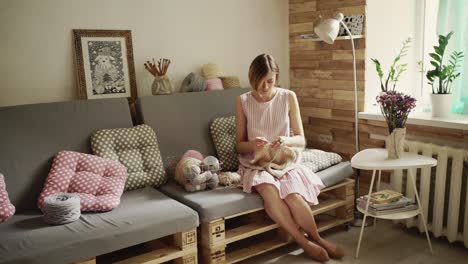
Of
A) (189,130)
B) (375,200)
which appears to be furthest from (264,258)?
(189,130)

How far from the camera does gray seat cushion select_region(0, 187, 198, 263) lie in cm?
170

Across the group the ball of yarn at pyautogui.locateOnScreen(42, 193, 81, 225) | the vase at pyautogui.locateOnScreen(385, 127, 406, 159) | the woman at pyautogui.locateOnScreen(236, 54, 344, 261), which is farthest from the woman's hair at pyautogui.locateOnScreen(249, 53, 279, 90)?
the ball of yarn at pyautogui.locateOnScreen(42, 193, 81, 225)

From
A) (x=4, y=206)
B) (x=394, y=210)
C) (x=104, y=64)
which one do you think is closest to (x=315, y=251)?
(x=394, y=210)

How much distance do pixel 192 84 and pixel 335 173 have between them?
3.69 feet

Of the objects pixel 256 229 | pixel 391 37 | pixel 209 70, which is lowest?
pixel 256 229

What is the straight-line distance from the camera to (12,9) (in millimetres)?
2391

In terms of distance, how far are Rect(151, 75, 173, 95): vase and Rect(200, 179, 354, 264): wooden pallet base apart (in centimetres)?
93

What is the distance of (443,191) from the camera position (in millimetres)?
2508

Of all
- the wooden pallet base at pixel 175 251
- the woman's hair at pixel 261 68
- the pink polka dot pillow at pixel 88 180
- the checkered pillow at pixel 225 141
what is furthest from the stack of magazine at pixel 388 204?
the pink polka dot pillow at pixel 88 180

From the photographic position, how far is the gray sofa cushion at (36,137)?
2178mm

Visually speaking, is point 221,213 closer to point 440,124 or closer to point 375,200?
point 375,200

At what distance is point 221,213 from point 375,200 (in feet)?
3.20

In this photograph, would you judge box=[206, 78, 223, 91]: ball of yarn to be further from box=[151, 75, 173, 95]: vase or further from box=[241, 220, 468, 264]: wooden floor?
box=[241, 220, 468, 264]: wooden floor

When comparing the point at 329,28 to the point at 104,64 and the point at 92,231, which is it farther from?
the point at 92,231
